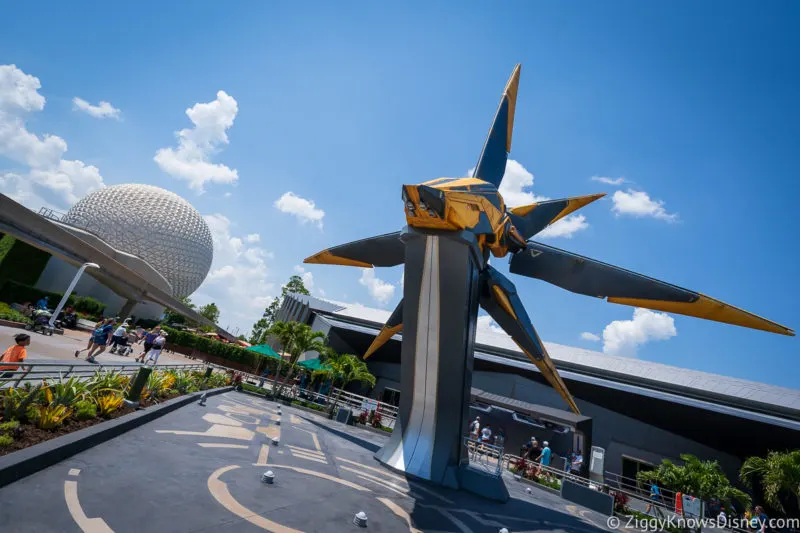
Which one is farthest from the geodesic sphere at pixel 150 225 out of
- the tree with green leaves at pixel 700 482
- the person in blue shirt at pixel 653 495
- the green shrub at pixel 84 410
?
the tree with green leaves at pixel 700 482

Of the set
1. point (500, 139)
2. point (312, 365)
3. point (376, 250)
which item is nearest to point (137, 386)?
point (376, 250)

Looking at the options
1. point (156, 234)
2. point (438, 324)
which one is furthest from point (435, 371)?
point (156, 234)

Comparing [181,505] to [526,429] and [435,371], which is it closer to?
[435,371]

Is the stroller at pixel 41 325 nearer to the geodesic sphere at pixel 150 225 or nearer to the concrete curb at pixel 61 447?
the concrete curb at pixel 61 447

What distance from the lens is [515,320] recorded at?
10.5m

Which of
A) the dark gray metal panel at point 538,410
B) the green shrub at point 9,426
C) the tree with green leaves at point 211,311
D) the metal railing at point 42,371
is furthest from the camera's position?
the tree with green leaves at point 211,311

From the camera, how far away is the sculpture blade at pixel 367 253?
38.6ft

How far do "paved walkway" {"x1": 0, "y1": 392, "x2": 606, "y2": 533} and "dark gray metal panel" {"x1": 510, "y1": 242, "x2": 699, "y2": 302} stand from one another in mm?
A: 6166

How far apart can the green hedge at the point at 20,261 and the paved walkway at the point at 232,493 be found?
30.4 m

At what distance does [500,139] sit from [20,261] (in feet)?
130

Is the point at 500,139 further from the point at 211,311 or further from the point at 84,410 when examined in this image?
the point at 211,311

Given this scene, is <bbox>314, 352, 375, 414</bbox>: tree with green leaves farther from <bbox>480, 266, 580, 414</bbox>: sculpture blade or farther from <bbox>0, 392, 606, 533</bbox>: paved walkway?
<bbox>480, 266, 580, 414</bbox>: sculpture blade

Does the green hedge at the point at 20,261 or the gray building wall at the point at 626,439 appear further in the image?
the green hedge at the point at 20,261

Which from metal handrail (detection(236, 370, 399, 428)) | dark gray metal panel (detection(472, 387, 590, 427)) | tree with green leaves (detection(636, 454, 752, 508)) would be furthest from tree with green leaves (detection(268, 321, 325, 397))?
tree with green leaves (detection(636, 454, 752, 508))
